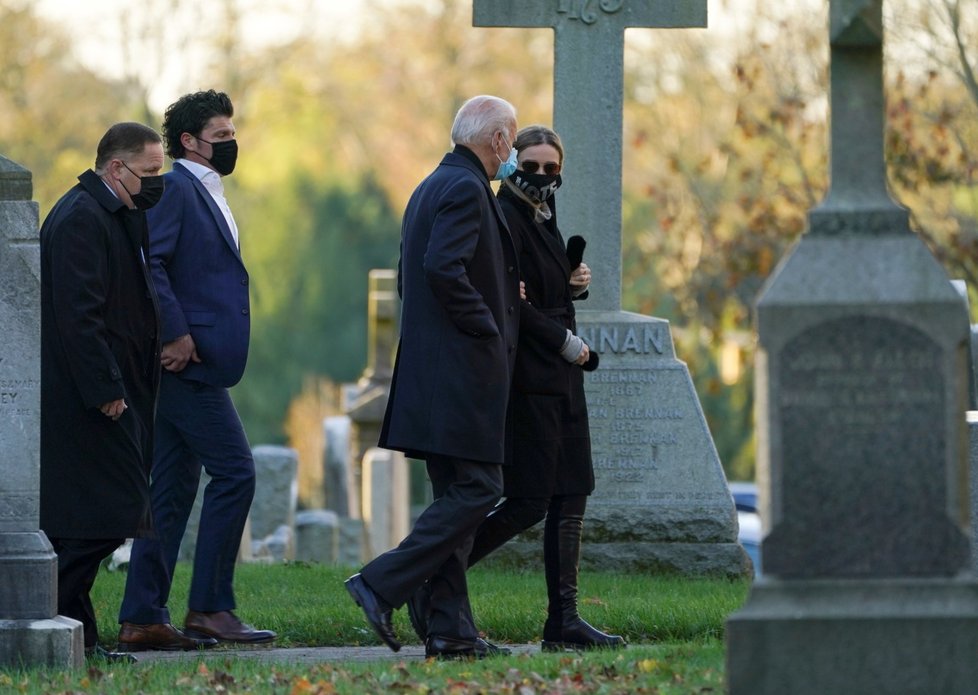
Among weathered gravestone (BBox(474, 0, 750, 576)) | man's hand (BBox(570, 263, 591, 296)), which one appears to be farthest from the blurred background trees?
man's hand (BBox(570, 263, 591, 296))

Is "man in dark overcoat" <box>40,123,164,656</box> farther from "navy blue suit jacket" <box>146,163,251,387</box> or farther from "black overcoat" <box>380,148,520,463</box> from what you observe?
"black overcoat" <box>380,148,520,463</box>

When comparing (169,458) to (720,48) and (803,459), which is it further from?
(720,48)

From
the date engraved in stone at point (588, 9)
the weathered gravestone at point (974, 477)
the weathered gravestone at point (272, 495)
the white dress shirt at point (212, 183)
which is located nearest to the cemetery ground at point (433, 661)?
the weathered gravestone at point (974, 477)

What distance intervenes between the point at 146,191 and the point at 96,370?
85cm

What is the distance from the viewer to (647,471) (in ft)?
38.3

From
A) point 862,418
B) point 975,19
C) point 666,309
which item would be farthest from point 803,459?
point 666,309

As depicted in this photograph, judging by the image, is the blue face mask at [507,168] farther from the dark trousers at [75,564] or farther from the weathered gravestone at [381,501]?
the weathered gravestone at [381,501]

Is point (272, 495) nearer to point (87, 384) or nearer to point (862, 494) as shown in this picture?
point (87, 384)

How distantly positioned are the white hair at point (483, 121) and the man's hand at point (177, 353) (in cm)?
144

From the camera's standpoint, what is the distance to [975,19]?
2119 centimetres

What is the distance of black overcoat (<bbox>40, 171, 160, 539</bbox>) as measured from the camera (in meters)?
8.11

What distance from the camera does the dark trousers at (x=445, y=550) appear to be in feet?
26.3

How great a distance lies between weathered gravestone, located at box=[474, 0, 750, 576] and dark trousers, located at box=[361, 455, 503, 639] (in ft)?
10.7

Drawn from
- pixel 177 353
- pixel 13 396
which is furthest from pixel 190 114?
pixel 13 396
